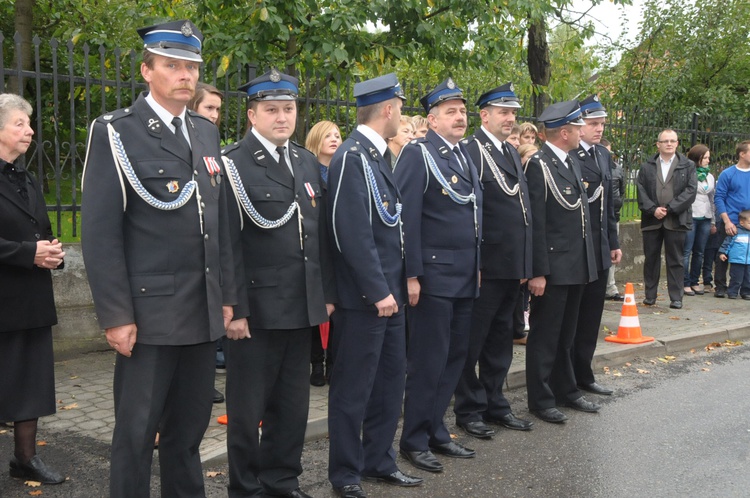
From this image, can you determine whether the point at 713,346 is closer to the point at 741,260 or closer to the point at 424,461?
the point at 741,260

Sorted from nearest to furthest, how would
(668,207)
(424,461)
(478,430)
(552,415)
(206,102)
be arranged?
(424,461) < (478,430) < (206,102) < (552,415) < (668,207)

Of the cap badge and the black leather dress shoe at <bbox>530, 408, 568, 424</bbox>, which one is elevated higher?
the cap badge

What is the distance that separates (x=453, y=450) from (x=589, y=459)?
0.83 metres

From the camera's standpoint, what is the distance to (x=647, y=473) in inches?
193

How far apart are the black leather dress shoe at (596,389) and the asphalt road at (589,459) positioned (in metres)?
0.09

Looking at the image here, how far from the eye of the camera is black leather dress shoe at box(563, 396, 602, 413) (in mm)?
6254

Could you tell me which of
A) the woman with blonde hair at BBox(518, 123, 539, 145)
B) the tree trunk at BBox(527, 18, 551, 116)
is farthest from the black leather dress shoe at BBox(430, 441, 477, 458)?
the tree trunk at BBox(527, 18, 551, 116)

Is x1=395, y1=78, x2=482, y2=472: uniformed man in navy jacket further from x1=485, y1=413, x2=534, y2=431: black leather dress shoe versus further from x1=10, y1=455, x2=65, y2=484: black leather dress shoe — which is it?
x1=10, y1=455, x2=65, y2=484: black leather dress shoe

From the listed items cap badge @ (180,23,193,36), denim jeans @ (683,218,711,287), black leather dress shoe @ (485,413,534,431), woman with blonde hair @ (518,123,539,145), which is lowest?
black leather dress shoe @ (485,413,534,431)

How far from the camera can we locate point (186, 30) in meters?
3.62

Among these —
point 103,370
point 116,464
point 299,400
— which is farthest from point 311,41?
point 116,464

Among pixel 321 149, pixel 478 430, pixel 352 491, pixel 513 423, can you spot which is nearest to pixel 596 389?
pixel 513 423

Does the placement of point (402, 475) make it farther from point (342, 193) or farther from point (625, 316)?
point (625, 316)

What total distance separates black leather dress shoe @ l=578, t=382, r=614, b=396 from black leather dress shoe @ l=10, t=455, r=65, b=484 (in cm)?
407
